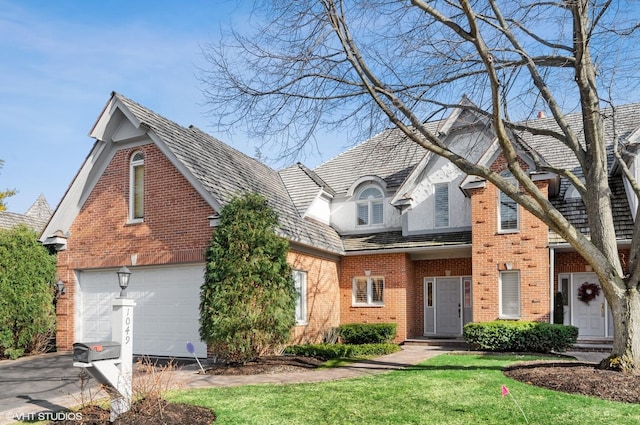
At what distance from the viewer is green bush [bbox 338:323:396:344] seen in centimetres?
1802

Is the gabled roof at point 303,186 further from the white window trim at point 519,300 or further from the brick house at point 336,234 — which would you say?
the white window trim at point 519,300

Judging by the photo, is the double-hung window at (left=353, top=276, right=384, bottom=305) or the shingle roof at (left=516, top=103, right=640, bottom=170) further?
the double-hung window at (left=353, top=276, right=384, bottom=305)

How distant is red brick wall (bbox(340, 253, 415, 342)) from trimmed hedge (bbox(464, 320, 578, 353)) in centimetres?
308

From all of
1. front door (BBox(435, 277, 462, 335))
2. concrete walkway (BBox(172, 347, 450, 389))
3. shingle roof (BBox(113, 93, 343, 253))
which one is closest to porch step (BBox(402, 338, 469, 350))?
front door (BBox(435, 277, 462, 335))

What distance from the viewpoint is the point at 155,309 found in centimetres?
1512

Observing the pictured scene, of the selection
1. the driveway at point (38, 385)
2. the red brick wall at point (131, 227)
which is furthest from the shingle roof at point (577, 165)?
the driveway at point (38, 385)

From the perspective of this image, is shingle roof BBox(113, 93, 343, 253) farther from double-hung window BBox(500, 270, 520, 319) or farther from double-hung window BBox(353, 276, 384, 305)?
double-hung window BBox(500, 270, 520, 319)

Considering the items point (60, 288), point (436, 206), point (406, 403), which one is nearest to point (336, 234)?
point (436, 206)

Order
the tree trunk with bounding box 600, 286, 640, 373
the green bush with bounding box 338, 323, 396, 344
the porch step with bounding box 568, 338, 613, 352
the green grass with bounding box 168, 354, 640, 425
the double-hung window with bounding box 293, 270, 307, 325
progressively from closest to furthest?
the green grass with bounding box 168, 354, 640, 425 < the tree trunk with bounding box 600, 286, 640, 373 < the porch step with bounding box 568, 338, 613, 352 < the double-hung window with bounding box 293, 270, 307, 325 < the green bush with bounding box 338, 323, 396, 344

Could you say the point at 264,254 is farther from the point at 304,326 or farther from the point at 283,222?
the point at 304,326

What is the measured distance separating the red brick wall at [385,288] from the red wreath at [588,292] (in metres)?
5.52

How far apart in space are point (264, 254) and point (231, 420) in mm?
5814

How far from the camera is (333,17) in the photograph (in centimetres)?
996

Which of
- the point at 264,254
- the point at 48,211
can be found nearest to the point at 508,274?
the point at 264,254
